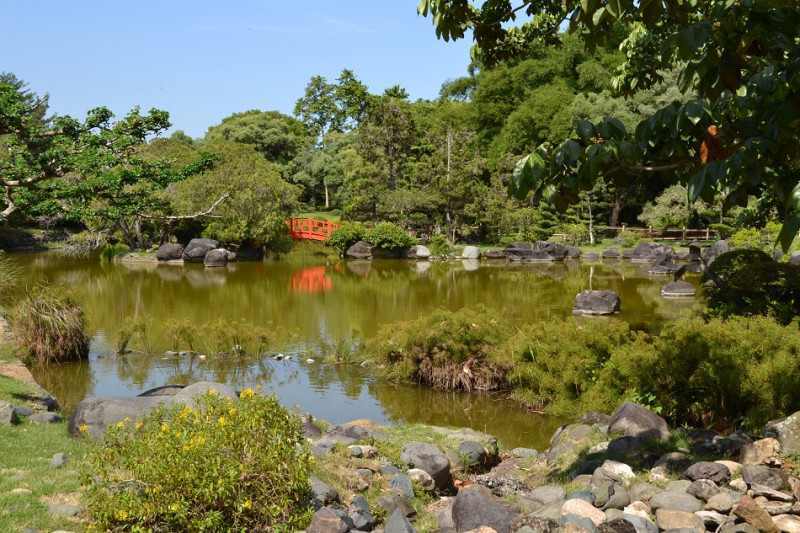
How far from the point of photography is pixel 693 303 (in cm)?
1911

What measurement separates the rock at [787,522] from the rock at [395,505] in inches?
97.8

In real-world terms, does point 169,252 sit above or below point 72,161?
below

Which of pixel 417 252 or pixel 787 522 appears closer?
pixel 787 522

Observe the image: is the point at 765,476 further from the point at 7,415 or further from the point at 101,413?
the point at 7,415

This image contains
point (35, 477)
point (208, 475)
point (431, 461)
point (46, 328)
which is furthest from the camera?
point (46, 328)

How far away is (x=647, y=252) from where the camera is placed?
31.6 meters

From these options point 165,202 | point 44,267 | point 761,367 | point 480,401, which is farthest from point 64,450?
point 44,267

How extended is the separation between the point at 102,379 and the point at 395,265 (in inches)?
799

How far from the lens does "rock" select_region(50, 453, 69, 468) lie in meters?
5.42

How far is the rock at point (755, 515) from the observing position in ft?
12.9

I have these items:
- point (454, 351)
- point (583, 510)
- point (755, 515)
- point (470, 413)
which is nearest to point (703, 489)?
point (755, 515)

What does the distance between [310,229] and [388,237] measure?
6196 millimetres

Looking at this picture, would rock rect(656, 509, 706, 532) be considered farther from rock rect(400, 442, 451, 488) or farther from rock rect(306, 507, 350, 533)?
rock rect(400, 442, 451, 488)

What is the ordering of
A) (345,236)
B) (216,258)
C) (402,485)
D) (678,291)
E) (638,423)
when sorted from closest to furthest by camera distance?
(402,485) < (638,423) < (678,291) < (216,258) < (345,236)
